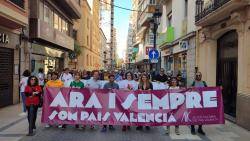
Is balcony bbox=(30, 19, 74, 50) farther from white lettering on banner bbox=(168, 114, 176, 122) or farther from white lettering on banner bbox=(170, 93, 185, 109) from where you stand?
white lettering on banner bbox=(168, 114, 176, 122)

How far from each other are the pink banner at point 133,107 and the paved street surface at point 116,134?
31 cm

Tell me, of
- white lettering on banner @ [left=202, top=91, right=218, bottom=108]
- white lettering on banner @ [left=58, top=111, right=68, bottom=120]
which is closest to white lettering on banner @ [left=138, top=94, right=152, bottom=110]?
white lettering on banner @ [left=202, top=91, right=218, bottom=108]

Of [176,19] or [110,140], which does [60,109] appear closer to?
[110,140]

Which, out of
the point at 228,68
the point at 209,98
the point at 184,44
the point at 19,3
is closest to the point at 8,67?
the point at 19,3

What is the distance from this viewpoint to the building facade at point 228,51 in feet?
38.6

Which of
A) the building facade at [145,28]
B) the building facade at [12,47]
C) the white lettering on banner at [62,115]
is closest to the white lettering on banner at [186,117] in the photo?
the white lettering on banner at [62,115]

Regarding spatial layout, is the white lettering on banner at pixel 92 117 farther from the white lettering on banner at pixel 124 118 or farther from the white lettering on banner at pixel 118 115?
the white lettering on banner at pixel 124 118

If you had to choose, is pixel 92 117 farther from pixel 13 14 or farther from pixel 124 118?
pixel 13 14

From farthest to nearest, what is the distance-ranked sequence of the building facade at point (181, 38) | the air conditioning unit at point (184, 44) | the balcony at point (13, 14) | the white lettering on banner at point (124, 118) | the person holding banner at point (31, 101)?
the air conditioning unit at point (184, 44), the building facade at point (181, 38), the balcony at point (13, 14), the white lettering on banner at point (124, 118), the person holding banner at point (31, 101)

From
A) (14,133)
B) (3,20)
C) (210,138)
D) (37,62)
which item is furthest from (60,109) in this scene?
(37,62)

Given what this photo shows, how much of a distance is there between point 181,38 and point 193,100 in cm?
1251

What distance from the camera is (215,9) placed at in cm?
1344

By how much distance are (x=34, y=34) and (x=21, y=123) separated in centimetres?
950

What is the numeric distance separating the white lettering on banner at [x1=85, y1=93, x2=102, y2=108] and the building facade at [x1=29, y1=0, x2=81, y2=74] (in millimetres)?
9679
